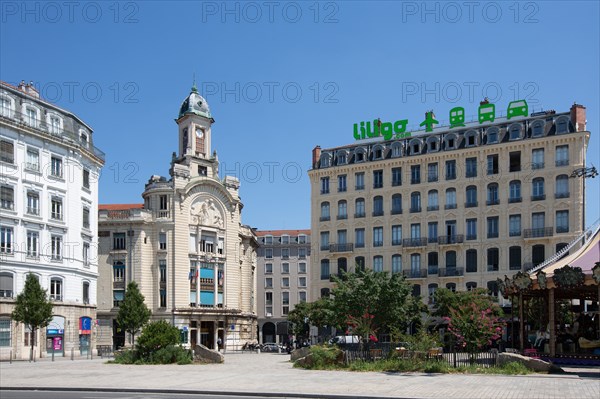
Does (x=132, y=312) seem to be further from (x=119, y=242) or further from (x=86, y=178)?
(x=86, y=178)

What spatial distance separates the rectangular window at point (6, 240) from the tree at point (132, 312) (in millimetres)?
19996

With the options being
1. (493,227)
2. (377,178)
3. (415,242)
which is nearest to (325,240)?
(377,178)

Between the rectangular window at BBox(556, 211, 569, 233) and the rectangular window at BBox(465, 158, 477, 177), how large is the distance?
8.35m

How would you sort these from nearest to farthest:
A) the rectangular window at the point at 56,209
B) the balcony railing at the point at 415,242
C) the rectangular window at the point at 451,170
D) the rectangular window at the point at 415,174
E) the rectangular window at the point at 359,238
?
the rectangular window at the point at 56,209 < the rectangular window at the point at 451,170 < the balcony railing at the point at 415,242 < the rectangular window at the point at 415,174 < the rectangular window at the point at 359,238

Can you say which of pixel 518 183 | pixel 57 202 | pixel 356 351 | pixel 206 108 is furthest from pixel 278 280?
pixel 356 351

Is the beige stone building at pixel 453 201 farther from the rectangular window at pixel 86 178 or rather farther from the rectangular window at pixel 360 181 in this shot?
the rectangular window at pixel 86 178

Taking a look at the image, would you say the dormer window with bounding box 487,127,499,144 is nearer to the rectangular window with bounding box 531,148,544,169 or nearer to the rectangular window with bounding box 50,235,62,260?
the rectangular window with bounding box 531,148,544,169

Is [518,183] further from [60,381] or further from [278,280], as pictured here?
[278,280]

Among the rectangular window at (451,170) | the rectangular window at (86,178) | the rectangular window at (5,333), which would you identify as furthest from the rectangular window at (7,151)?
the rectangular window at (451,170)

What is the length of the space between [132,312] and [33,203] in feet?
63.1

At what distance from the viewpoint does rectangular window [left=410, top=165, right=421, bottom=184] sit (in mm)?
69750

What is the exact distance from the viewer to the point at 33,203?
51.9m

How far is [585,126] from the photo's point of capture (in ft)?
207

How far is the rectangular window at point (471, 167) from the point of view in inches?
2643
